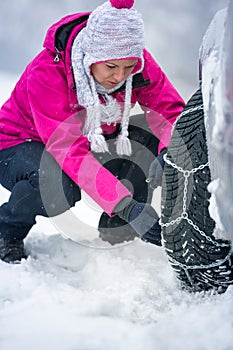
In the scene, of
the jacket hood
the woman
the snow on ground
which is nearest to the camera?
the snow on ground

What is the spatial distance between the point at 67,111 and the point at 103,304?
2.05ft

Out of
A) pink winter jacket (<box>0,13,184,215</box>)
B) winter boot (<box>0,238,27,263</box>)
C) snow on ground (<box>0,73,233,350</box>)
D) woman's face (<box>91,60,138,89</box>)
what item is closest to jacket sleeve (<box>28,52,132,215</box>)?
pink winter jacket (<box>0,13,184,215</box>)

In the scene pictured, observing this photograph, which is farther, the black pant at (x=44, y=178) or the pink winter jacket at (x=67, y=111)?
the black pant at (x=44, y=178)

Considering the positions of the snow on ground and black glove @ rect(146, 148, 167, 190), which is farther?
black glove @ rect(146, 148, 167, 190)

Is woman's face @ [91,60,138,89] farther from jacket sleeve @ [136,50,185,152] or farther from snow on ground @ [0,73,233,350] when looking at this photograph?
snow on ground @ [0,73,233,350]

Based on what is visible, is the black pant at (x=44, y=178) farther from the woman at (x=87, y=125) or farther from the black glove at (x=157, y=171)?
the black glove at (x=157, y=171)

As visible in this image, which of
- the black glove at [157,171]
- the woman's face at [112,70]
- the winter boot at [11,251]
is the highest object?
the woman's face at [112,70]

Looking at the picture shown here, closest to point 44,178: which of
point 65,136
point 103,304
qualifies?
point 65,136

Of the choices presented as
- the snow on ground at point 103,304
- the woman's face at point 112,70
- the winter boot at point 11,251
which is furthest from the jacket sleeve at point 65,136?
the winter boot at point 11,251

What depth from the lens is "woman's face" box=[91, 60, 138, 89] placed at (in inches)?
64.0

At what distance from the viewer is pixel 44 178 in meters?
1.71

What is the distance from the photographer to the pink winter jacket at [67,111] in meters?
1.54

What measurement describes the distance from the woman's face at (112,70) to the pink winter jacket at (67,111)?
0.08 m

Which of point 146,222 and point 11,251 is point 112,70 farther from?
point 11,251
